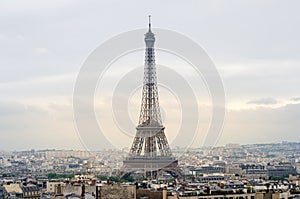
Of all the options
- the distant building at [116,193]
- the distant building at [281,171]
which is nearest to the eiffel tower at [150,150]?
the distant building at [281,171]

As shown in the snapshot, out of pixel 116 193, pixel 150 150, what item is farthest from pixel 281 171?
pixel 116 193

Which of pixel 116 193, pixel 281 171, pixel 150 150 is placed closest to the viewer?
pixel 116 193

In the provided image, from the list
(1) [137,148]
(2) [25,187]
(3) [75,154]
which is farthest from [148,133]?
(3) [75,154]

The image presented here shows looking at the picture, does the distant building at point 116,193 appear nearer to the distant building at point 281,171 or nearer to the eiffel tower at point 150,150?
the eiffel tower at point 150,150

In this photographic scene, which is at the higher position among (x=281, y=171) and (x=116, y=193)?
(x=281, y=171)

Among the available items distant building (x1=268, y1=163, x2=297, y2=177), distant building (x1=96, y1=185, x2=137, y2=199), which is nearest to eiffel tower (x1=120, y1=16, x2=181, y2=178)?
distant building (x1=268, y1=163, x2=297, y2=177)

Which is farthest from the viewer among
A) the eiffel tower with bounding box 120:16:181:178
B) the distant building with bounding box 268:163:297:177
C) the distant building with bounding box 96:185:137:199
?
the distant building with bounding box 268:163:297:177

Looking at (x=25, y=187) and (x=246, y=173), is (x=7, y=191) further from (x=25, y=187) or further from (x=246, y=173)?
(x=246, y=173)

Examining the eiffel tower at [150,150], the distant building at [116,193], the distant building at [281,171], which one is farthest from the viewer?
the distant building at [281,171]

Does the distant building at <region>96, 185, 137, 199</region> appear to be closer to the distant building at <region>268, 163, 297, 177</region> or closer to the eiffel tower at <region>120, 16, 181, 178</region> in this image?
the eiffel tower at <region>120, 16, 181, 178</region>

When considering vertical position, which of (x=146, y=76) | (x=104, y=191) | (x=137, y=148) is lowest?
(x=104, y=191)

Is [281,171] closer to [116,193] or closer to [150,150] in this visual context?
[150,150]
